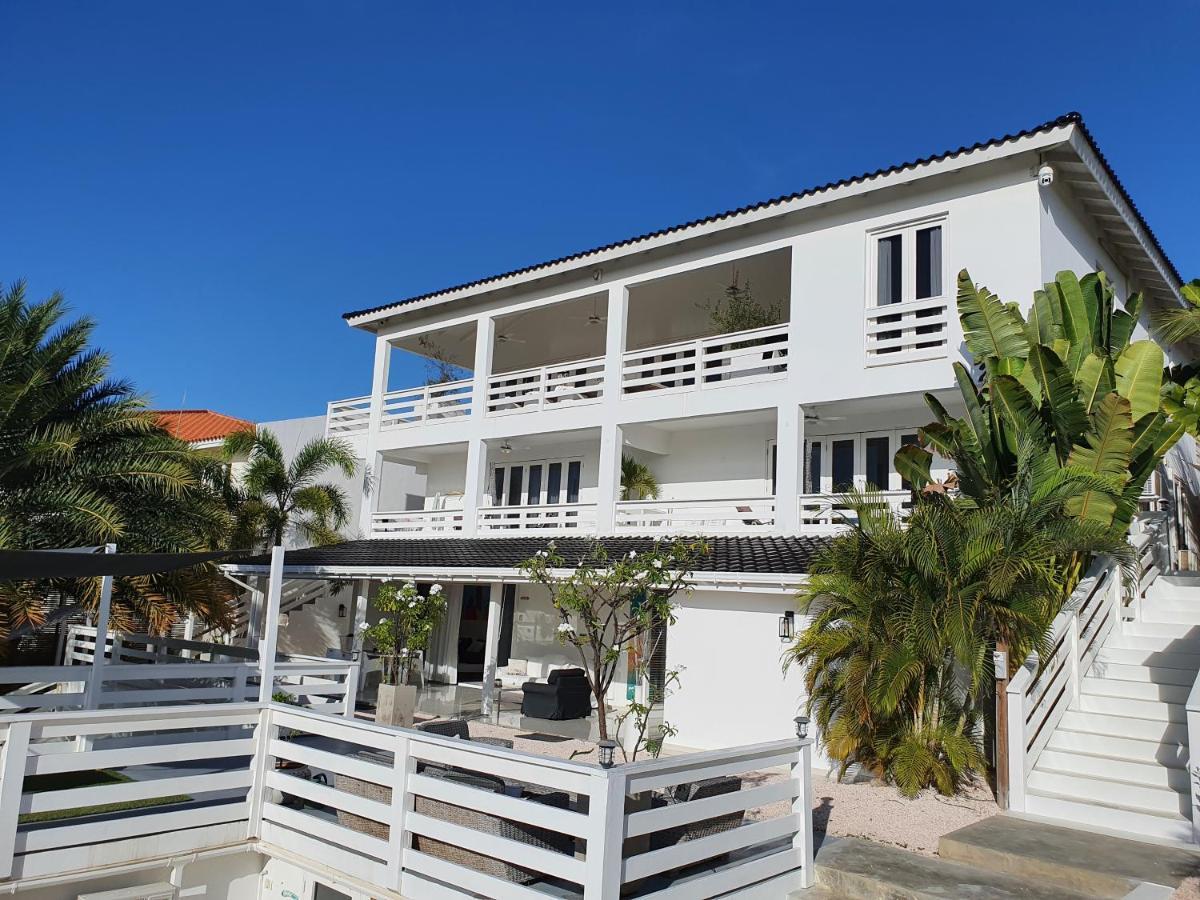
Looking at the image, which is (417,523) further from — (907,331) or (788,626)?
(907,331)

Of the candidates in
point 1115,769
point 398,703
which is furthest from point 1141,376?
point 398,703

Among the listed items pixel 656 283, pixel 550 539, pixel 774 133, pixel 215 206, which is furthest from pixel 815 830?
pixel 215 206

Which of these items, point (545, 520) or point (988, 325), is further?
point (545, 520)

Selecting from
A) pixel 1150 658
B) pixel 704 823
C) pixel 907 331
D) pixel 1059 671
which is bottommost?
pixel 704 823

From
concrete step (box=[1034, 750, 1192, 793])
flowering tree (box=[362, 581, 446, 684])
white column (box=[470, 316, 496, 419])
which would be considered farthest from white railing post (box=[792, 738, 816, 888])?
white column (box=[470, 316, 496, 419])

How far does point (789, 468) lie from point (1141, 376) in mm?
5999

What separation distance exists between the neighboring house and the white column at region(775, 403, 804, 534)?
0.04 metres

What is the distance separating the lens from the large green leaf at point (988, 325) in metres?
13.5

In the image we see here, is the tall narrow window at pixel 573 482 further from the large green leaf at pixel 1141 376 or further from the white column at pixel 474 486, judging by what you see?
the large green leaf at pixel 1141 376

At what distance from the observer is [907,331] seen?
16.1m

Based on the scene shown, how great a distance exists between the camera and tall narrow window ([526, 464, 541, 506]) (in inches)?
928

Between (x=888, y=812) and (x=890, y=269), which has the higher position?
(x=890, y=269)

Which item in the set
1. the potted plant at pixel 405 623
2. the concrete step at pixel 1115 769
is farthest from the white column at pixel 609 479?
the concrete step at pixel 1115 769

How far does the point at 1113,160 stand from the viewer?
15.6 m
